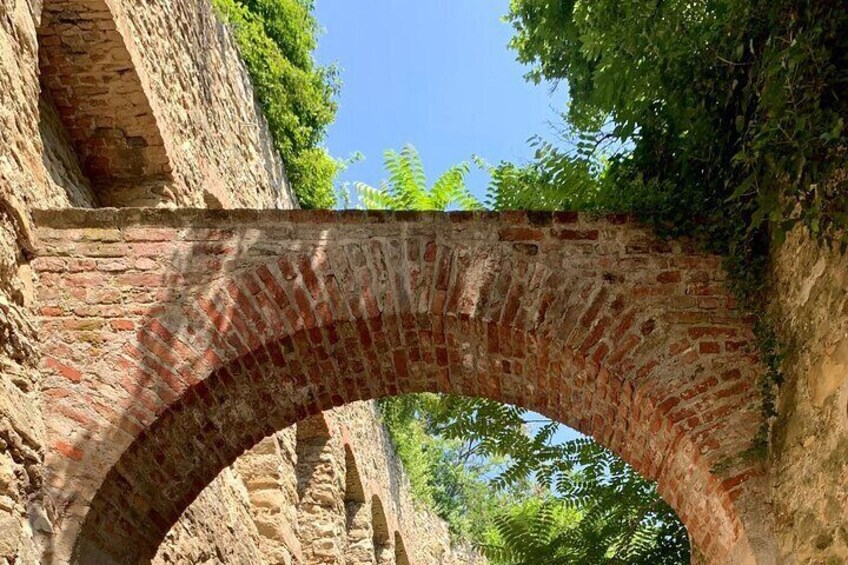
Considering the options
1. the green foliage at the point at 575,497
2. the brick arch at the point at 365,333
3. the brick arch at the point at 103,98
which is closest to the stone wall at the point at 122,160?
the brick arch at the point at 103,98

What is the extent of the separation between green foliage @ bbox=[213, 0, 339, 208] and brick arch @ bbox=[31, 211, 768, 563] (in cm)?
458

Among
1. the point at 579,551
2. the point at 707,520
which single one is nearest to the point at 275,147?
the point at 579,551

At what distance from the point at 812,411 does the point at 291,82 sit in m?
6.50

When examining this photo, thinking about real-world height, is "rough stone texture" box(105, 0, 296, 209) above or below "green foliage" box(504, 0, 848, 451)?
above

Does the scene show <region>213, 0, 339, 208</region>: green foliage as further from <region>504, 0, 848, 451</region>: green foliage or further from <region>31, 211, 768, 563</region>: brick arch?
<region>31, 211, 768, 563</region>: brick arch

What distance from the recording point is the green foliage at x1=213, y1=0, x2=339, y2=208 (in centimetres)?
841

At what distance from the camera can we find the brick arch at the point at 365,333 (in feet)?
12.2

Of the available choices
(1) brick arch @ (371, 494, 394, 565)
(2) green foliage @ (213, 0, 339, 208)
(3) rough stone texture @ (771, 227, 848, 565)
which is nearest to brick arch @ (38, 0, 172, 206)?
(2) green foliage @ (213, 0, 339, 208)

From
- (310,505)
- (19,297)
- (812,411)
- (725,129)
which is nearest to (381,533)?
(310,505)

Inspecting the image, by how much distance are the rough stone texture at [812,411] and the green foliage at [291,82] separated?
232 inches

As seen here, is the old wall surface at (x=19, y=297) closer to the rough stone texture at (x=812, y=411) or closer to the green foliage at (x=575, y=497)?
the rough stone texture at (x=812, y=411)

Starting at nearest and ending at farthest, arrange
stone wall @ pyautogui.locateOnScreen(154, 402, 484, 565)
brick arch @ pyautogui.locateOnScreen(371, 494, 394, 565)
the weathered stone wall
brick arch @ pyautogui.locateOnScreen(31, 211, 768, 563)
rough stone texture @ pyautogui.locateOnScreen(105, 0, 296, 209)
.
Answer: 1. the weathered stone wall
2. brick arch @ pyautogui.locateOnScreen(31, 211, 768, 563)
3. rough stone texture @ pyautogui.locateOnScreen(105, 0, 296, 209)
4. stone wall @ pyautogui.locateOnScreen(154, 402, 484, 565)
5. brick arch @ pyautogui.locateOnScreen(371, 494, 394, 565)

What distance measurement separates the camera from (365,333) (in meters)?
3.99

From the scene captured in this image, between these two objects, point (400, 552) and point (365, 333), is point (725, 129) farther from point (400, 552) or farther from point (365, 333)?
point (400, 552)
